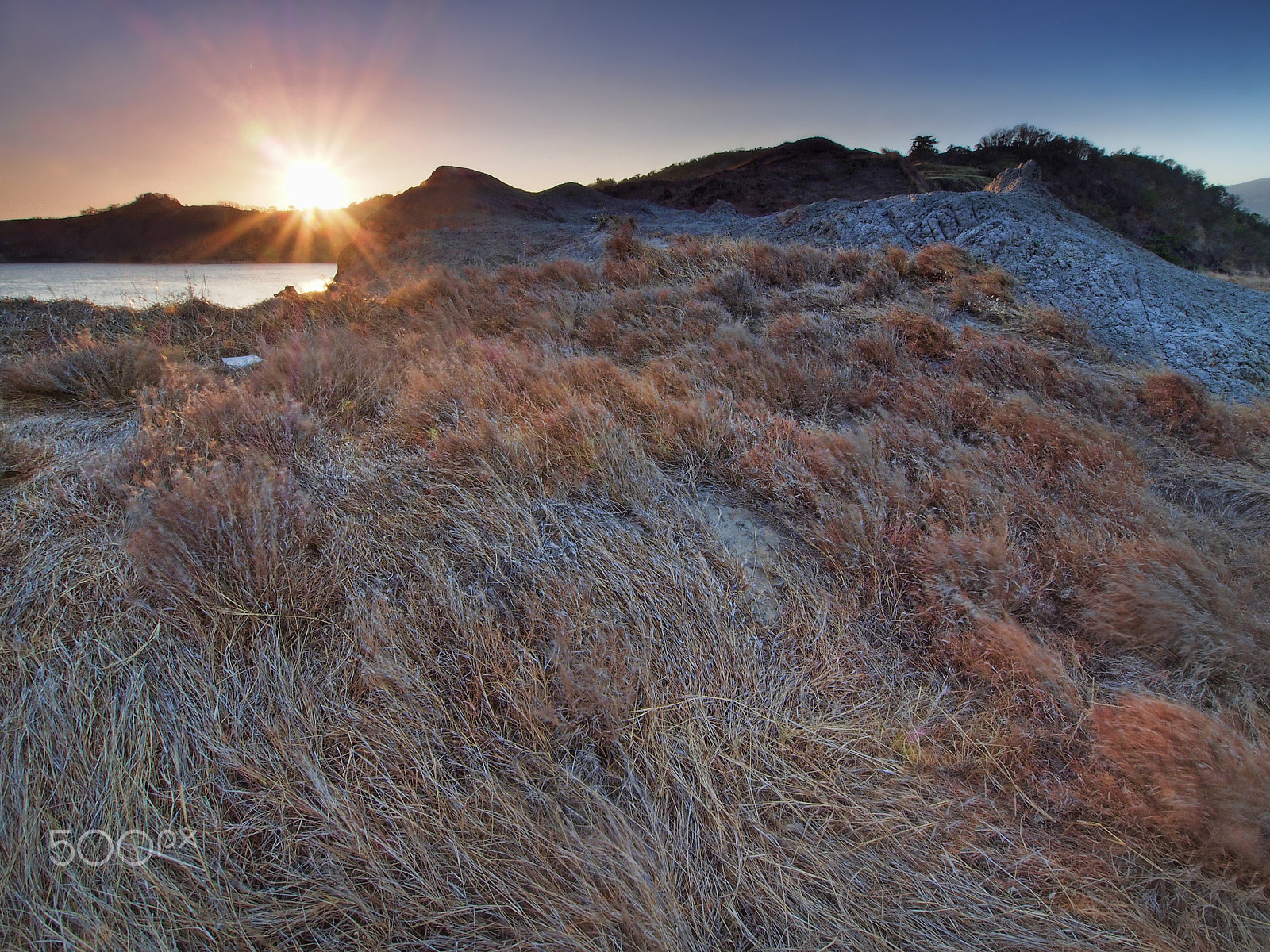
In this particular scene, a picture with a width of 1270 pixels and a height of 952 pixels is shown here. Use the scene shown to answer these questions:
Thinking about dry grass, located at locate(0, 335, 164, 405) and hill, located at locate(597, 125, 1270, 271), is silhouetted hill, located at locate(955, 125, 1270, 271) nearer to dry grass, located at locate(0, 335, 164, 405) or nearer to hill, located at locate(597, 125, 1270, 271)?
hill, located at locate(597, 125, 1270, 271)

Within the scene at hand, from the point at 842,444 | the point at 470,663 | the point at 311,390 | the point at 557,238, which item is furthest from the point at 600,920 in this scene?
the point at 557,238

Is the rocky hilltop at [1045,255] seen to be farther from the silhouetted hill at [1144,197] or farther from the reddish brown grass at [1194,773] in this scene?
the silhouetted hill at [1144,197]

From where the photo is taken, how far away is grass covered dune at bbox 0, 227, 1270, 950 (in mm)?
1203

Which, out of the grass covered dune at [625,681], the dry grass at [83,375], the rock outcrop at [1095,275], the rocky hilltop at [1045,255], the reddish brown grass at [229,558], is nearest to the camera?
the grass covered dune at [625,681]

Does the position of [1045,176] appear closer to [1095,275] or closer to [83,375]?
[1095,275]

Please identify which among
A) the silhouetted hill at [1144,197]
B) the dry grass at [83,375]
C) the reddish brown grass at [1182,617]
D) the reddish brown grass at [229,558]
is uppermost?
the silhouetted hill at [1144,197]

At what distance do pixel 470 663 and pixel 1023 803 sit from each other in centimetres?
163

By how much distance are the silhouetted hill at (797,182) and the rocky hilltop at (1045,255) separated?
5.89m

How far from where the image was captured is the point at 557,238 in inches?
629

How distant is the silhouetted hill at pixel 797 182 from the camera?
69.6ft

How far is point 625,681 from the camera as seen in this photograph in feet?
5.25

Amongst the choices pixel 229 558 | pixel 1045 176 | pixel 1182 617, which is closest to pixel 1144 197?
pixel 1045 176

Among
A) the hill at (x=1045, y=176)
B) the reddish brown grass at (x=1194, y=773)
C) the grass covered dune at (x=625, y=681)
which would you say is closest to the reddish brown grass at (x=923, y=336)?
the grass covered dune at (x=625, y=681)

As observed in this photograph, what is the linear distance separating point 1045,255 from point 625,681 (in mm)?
8377
